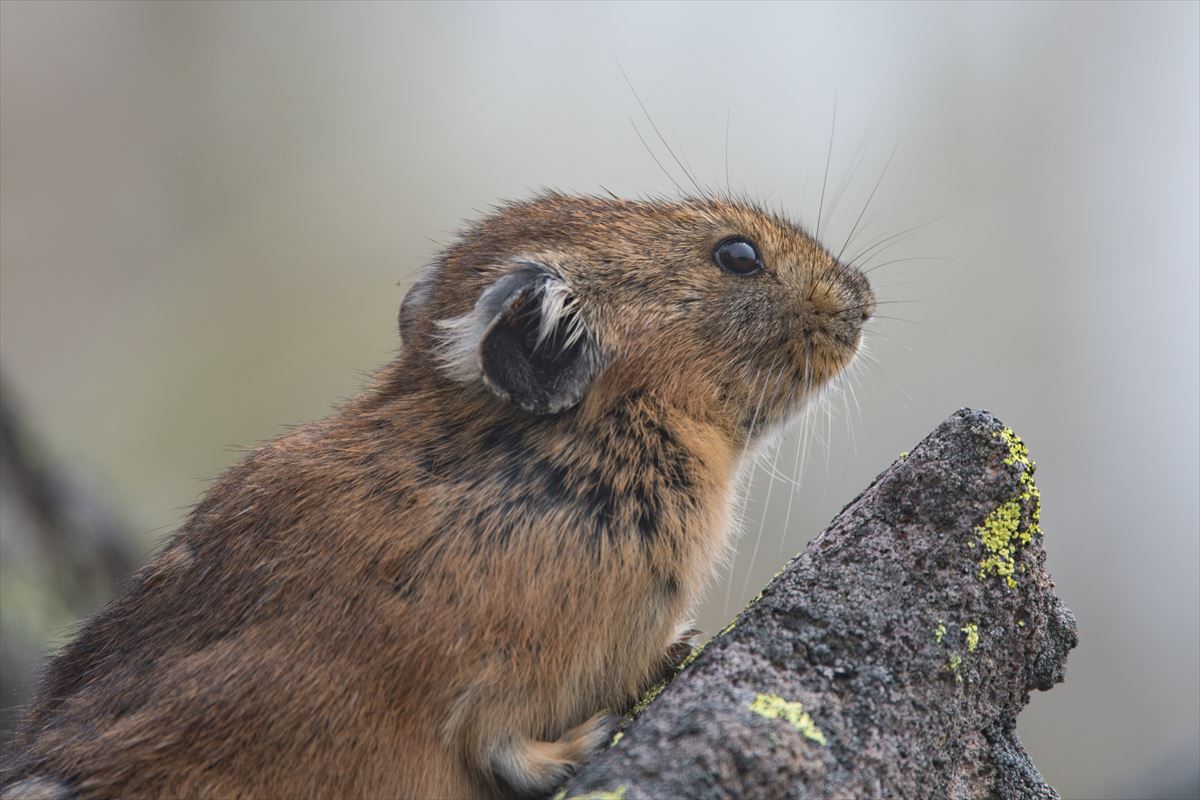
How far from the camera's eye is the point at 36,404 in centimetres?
1137

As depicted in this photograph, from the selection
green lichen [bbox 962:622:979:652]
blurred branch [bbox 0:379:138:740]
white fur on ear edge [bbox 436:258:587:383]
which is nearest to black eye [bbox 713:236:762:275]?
white fur on ear edge [bbox 436:258:587:383]

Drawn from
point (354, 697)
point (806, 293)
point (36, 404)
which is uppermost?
point (806, 293)

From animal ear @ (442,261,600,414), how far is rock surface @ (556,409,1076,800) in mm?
1166

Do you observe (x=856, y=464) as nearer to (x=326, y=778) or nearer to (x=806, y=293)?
(x=806, y=293)

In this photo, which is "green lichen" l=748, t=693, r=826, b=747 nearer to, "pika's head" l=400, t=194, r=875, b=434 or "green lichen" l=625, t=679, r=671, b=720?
"green lichen" l=625, t=679, r=671, b=720

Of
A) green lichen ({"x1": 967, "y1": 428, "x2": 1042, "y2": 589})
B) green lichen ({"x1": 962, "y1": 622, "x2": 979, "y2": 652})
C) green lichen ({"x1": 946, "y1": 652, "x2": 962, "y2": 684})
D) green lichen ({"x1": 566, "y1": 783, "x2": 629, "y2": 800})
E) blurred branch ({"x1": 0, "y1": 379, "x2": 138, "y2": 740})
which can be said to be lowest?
blurred branch ({"x1": 0, "y1": 379, "x2": 138, "y2": 740})

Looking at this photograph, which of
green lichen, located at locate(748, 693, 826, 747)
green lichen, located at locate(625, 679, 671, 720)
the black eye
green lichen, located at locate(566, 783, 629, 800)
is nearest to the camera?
green lichen, located at locate(566, 783, 629, 800)

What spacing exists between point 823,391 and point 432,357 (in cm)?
183

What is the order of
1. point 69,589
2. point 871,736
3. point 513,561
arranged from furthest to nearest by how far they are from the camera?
point 69,589, point 513,561, point 871,736

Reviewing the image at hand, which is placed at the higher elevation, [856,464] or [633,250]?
[633,250]

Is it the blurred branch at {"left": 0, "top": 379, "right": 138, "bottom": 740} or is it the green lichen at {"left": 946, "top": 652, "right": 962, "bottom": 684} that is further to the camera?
the blurred branch at {"left": 0, "top": 379, "right": 138, "bottom": 740}

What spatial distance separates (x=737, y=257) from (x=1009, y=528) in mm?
1919

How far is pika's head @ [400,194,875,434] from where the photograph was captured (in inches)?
180

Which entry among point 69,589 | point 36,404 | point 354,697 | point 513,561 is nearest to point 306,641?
point 354,697
